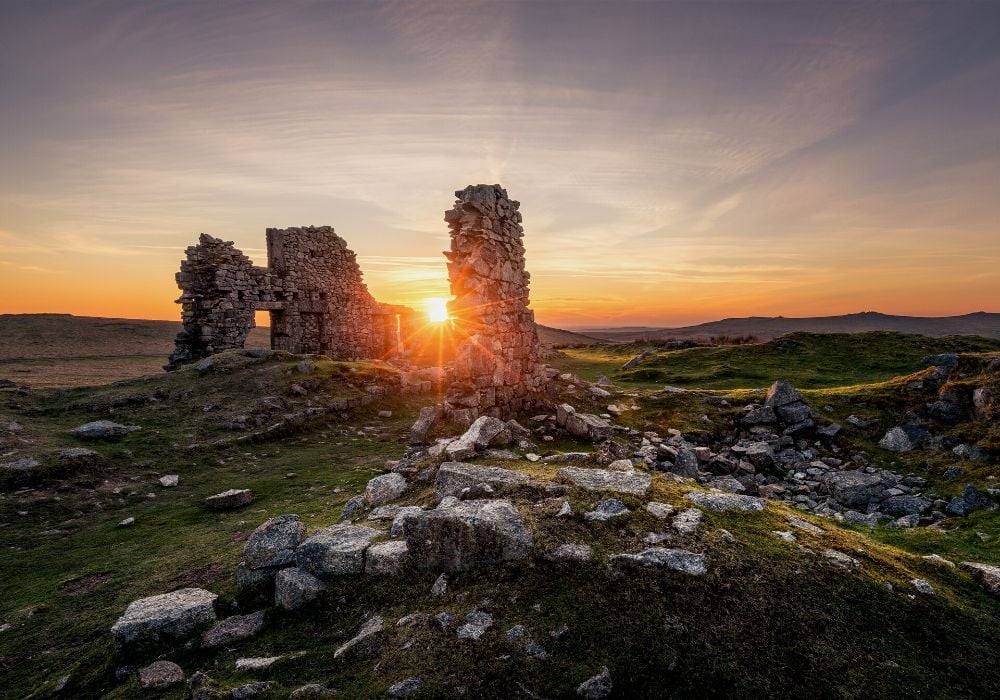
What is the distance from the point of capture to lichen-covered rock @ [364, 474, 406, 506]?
21.5ft

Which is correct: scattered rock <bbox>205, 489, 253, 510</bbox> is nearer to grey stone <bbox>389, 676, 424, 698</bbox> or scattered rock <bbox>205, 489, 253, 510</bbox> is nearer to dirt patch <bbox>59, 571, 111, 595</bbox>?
dirt patch <bbox>59, 571, 111, 595</bbox>

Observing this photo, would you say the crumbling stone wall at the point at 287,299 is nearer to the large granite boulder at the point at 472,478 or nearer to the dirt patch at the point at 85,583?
the dirt patch at the point at 85,583

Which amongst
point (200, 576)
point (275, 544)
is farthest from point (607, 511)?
point (200, 576)

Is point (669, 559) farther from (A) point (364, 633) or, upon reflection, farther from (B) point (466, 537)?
(A) point (364, 633)

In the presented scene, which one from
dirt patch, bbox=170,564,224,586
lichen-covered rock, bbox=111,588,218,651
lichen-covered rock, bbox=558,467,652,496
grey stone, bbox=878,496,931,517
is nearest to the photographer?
lichen-covered rock, bbox=111,588,218,651

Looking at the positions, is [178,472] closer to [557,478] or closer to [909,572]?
[557,478]

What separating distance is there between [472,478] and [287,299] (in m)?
21.4

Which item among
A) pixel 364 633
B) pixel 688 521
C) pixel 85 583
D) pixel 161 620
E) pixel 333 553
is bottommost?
pixel 85 583

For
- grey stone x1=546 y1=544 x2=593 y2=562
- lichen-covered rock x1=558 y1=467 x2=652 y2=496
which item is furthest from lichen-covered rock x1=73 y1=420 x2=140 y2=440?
grey stone x1=546 y1=544 x2=593 y2=562

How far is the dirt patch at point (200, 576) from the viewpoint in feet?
18.3

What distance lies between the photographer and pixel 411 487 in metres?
6.93

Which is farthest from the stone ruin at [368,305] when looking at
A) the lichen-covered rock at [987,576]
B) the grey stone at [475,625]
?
the lichen-covered rock at [987,576]

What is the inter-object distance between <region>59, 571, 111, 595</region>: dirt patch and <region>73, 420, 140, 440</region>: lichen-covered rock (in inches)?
255

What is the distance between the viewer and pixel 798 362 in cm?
2556
